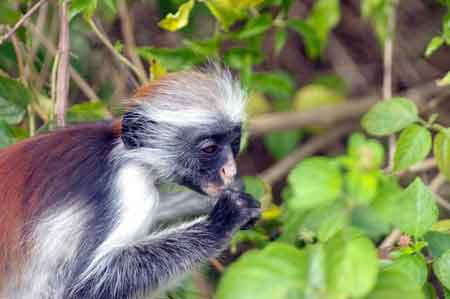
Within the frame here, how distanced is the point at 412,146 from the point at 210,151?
920 mm

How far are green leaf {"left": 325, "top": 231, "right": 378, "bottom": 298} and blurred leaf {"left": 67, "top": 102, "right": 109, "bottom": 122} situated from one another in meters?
2.63

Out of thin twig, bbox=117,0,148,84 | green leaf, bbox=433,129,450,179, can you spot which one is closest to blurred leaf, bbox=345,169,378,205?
green leaf, bbox=433,129,450,179

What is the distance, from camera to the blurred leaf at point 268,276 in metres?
2.16

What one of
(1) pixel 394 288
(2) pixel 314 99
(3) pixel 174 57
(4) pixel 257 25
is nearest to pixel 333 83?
(2) pixel 314 99

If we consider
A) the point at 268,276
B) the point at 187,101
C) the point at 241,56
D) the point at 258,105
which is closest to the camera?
the point at 268,276

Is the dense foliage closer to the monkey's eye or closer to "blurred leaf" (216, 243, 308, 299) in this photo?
"blurred leaf" (216, 243, 308, 299)

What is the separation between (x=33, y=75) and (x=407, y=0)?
13.3 feet

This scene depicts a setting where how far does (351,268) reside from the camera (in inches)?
82.0

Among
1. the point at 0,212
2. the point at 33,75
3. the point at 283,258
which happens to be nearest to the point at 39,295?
the point at 0,212

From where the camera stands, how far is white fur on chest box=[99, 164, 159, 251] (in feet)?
12.3

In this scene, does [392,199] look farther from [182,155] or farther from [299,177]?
[182,155]

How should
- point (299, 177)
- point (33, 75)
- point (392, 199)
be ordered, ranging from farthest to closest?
point (33, 75)
point (392, 199)
point (299, 177)

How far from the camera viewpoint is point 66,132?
12.8ft

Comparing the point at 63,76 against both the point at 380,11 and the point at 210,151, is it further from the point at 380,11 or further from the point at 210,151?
the point at 380,11
